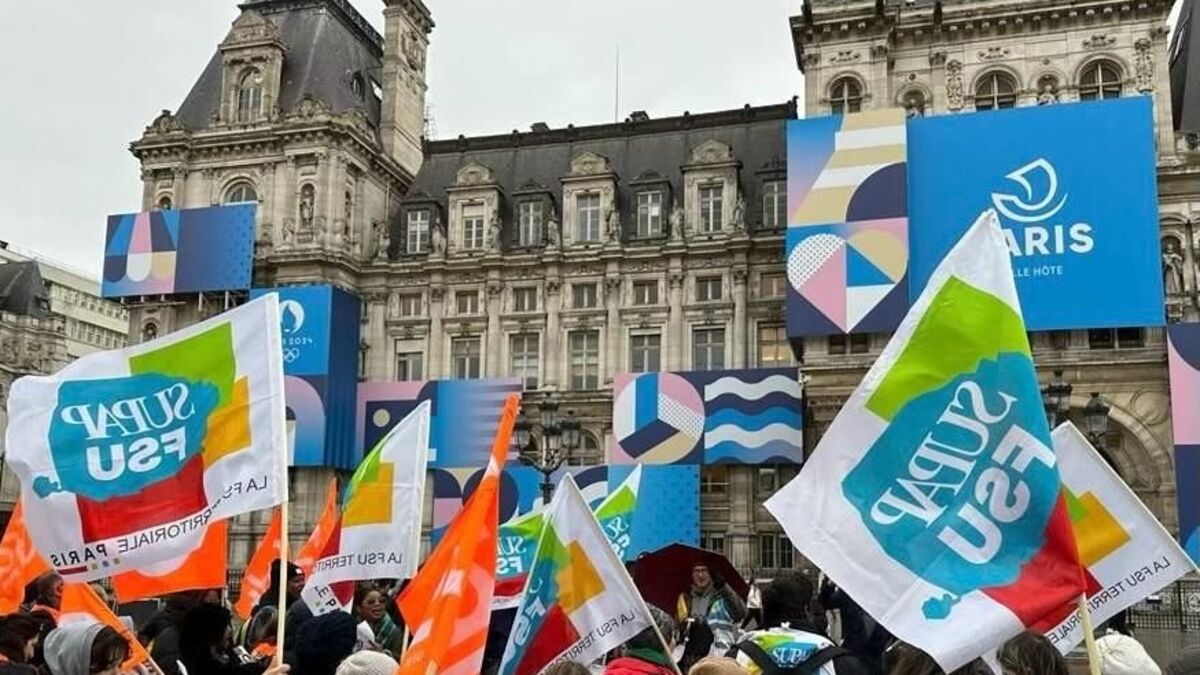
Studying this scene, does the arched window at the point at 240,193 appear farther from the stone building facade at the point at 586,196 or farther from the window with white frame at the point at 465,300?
the window with white frame at the point at 465,300

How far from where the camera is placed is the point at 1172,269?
32.1 m

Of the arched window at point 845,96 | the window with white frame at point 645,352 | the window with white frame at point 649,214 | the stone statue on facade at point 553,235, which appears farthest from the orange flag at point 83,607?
the stone statue on facade at point 553,235

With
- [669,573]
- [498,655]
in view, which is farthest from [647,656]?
[669,573]

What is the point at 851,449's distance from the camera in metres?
6.57

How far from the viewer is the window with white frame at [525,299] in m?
41.2

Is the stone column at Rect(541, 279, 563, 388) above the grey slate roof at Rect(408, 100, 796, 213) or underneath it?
underneath

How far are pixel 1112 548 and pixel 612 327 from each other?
106 feet

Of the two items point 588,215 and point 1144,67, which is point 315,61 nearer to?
point 588,215

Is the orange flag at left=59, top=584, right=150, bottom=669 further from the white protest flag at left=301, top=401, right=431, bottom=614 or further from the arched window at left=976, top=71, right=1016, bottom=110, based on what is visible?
the arched window at left=976, top=71, right=1016, bottom=110

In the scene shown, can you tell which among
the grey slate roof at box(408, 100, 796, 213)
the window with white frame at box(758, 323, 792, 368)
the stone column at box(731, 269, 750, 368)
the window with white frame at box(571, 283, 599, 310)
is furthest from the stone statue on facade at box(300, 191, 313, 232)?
the window with white frame at box(758, 323, 792, 368)

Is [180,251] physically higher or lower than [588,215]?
lower

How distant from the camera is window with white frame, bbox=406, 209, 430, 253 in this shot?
143 feet

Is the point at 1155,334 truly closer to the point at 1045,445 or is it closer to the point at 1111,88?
the point at 1111,88

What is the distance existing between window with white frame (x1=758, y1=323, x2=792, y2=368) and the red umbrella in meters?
26.4
